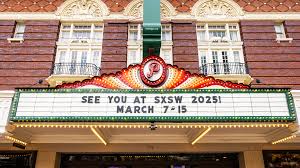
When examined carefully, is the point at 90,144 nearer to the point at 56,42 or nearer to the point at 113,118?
the point at 113,118

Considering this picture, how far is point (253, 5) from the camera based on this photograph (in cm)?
1659

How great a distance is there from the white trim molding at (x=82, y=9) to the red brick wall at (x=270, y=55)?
8451 millimetres

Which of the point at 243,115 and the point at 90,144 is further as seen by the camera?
the point at 90,144

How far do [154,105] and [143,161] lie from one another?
422 cm

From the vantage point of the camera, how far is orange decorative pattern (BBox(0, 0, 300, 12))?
16.4 meters

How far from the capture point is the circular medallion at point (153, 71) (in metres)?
10.2

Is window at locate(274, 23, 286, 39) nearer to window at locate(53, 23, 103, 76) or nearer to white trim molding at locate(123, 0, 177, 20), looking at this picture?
white trim molding at locate(123, 0, 177, 20)

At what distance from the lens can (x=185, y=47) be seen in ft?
51.1

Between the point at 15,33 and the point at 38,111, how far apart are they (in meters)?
8.62

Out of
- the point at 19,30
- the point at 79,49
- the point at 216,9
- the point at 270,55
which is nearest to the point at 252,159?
the point at 270,55

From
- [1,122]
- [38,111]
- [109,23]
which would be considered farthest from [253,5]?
[1,122]

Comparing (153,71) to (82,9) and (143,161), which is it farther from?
(82,9)

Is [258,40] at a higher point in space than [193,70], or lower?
higher

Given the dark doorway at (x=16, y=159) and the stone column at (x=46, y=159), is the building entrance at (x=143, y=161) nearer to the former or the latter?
the stone column at (x=46, y=159)
